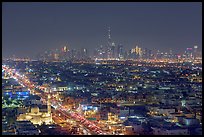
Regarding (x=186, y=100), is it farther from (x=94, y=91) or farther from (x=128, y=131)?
(x=128, y=131)

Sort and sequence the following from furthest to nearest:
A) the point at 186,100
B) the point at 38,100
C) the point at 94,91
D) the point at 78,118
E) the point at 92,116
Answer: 1. the point at 94,91
2. the point at 186,100
3. the point at 38,100
4. the point at 92,116
5. the point at 78,118

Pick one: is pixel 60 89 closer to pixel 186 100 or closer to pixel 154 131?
pixel 186 100

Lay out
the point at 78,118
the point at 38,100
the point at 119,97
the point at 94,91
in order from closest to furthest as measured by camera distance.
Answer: the point at 78,118
the point at 38,100
the point at 119,97
the point at 94,91

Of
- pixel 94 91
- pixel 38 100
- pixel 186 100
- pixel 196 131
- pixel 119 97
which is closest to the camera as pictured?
pixel 196 131

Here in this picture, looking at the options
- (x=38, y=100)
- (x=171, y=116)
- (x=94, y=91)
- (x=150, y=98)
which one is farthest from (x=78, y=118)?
(x=94, y=91)

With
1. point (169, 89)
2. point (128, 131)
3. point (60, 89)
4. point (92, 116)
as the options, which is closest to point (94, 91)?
point (60, 89)

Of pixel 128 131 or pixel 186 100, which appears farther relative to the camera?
pixel 186 100

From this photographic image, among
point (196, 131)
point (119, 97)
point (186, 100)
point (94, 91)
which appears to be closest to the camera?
point (196, 131)

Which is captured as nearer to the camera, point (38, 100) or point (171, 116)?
point (171, 116)
